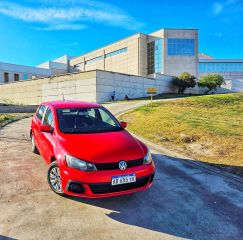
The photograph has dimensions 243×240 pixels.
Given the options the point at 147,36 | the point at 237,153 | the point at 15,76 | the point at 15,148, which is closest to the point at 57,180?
the point at 15,148

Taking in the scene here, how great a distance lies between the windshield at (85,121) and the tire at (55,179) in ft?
2.48

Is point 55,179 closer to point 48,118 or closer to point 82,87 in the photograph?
point 48,118

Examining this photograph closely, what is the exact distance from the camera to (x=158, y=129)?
36.0 ft

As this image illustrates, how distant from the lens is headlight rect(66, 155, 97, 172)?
414cm

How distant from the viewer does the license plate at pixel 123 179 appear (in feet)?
13.6

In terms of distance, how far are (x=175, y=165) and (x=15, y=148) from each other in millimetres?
4919

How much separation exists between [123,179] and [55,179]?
1364 mm

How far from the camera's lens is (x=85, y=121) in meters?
5.70

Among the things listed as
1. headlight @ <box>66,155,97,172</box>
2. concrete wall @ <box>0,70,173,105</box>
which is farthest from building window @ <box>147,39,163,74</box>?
headlight @ <box>66,155,97,172</box>

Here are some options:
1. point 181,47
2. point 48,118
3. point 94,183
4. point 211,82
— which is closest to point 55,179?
point 94,183

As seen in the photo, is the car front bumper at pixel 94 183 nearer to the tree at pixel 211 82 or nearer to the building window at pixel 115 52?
the tree at pixel 211 82

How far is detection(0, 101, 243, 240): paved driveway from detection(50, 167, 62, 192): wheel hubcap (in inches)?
6.3

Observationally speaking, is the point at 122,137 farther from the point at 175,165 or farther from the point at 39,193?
the point at 175,165

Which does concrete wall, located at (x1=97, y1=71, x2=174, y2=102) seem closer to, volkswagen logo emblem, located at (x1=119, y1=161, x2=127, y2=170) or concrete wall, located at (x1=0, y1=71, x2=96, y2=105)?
concrete wall, located at (x1=0, y1=71, x2=96, y2=105)
